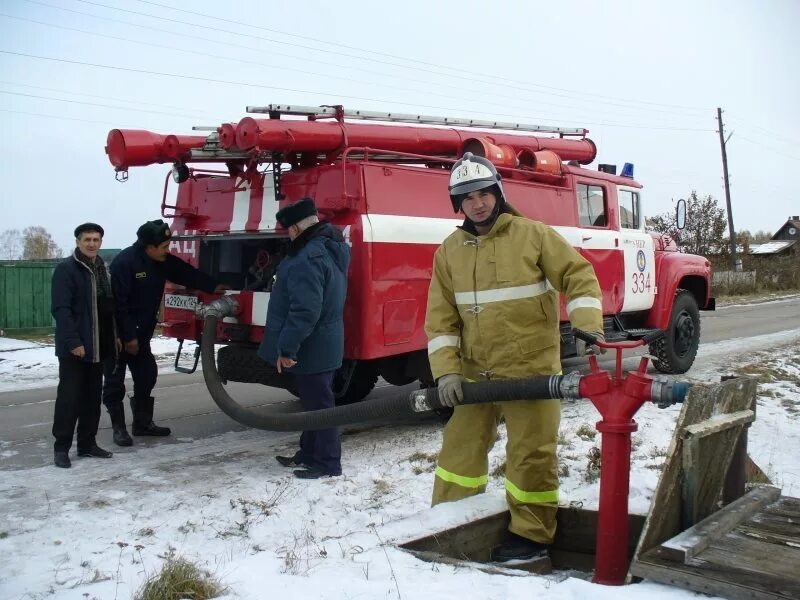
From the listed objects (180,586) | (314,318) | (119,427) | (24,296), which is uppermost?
(24,296)

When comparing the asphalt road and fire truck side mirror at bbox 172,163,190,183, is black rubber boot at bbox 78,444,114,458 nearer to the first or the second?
the asphalt road

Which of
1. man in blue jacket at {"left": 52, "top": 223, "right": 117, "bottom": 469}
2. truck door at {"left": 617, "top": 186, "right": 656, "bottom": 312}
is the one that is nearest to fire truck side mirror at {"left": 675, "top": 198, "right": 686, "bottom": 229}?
truck door at {"left": 617, "top": 186, "right": 656, "bottom": 312}

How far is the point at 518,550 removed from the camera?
12.8ft

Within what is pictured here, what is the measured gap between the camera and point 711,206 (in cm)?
3781

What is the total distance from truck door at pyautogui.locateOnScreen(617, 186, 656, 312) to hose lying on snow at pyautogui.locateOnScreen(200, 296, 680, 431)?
4.92 meters

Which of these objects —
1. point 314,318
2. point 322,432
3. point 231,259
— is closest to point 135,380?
point 231,259

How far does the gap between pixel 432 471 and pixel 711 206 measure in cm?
3583

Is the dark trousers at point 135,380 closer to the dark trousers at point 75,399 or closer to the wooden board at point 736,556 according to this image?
the dark trousers at point 75,399

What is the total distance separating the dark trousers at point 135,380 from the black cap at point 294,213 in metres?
2.02

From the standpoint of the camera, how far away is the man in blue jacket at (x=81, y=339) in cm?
582

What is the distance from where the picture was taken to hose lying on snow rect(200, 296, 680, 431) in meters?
3.55

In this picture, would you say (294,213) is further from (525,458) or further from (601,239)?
(601,239)

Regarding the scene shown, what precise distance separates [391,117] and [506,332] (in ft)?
13.0

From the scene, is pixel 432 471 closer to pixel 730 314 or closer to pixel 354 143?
pixel 354 143
